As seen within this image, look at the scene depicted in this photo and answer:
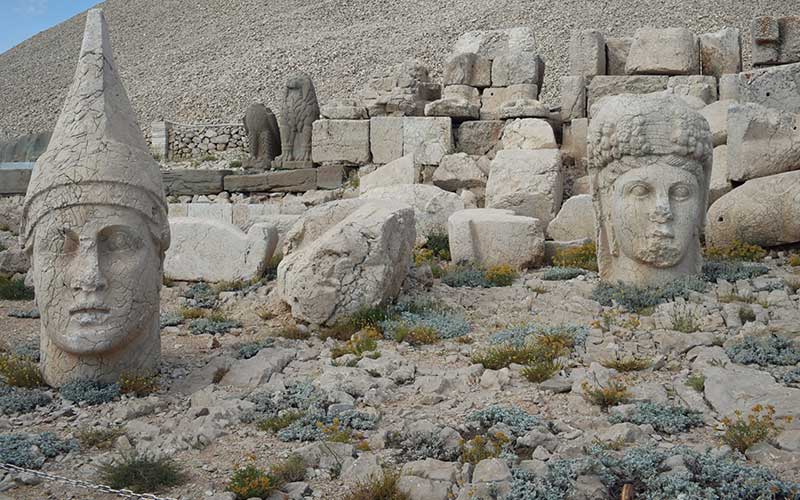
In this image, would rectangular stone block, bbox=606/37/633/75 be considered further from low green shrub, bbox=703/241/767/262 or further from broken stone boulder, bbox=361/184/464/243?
low green shrub, bbox=703/241/767/262

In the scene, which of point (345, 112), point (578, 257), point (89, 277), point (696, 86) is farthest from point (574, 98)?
point (89, 277)

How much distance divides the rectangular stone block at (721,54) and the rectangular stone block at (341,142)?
18.9ft

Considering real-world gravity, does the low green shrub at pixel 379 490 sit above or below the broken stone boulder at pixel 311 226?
below

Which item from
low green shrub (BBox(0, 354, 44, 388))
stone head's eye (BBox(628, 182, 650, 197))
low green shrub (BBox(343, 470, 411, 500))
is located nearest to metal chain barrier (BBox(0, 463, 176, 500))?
low green shrub (BBox(343, 470, 411, 500))

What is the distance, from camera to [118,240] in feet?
17.1

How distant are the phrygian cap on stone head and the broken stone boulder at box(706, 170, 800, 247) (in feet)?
19.6

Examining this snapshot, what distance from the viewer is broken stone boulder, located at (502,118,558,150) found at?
1255cm

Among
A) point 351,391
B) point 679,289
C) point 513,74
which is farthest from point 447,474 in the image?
point 513,74

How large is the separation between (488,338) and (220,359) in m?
2.03

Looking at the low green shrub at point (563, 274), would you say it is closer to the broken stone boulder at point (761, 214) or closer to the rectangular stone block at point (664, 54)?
the broken stone boulder at point (761, 214)

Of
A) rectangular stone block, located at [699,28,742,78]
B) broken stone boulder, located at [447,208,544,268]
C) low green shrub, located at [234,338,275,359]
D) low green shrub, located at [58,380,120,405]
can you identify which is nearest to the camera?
low green shrub, located at [58,380,120,405]

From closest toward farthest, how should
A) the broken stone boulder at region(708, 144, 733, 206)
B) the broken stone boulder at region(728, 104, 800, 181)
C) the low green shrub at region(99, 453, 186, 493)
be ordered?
the low green shrub at region(99, 453, 186, 493) → the broken stone boulder at region(728, 104, 800, 181) → the broken stone boulder at region(708, 144, 733, 206)

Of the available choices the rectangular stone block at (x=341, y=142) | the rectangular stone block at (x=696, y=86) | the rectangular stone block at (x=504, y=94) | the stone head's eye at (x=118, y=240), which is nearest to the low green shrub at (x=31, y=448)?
the stone head's eye at (x=118, y=240)

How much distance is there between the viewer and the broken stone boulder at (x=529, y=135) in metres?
12.6
